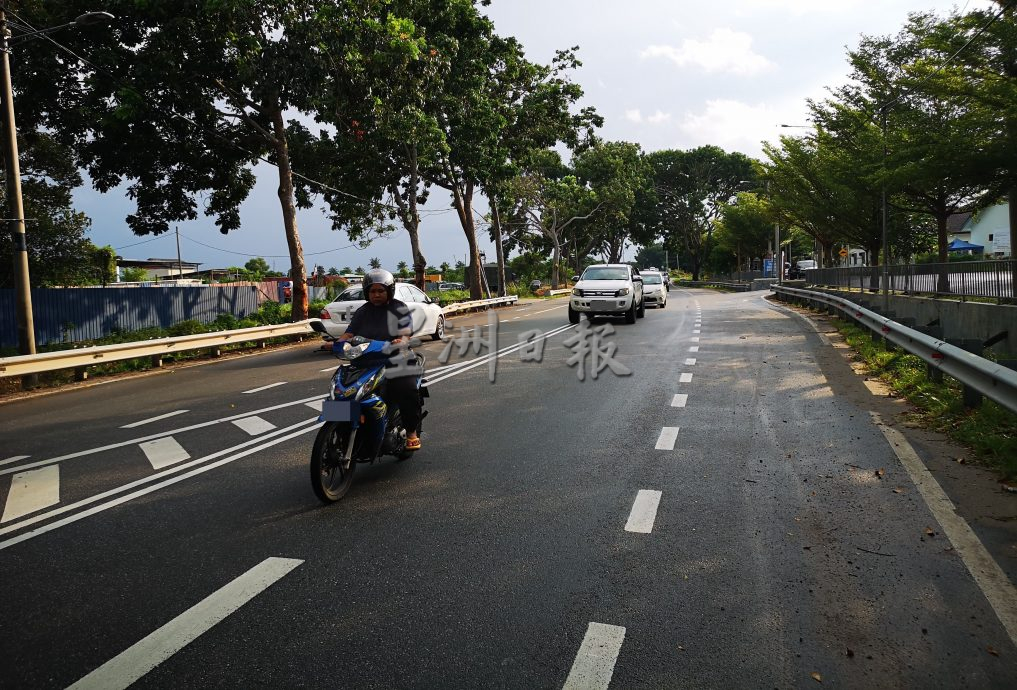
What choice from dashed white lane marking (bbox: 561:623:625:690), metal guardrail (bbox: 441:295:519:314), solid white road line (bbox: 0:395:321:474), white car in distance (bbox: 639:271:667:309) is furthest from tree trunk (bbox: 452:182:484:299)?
dashed white lane marking (bbox: 561:623:625:690)

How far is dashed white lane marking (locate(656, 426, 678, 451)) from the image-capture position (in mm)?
6855

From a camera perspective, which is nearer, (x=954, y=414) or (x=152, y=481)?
(x=152, y=481)

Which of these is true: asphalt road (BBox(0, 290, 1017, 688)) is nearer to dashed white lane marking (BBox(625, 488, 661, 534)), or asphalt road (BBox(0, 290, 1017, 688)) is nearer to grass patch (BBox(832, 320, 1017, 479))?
dashed white lane marking (BBox(625, 488, 661, 534))

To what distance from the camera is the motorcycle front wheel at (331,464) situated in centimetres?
524

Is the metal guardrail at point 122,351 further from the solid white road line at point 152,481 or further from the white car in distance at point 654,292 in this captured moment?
the white car in distance at point 654,292

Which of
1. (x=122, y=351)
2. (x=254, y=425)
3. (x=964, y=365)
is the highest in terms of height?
(x=964, y=365)

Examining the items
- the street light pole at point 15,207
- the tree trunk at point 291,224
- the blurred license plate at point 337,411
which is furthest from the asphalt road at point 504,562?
the tree trunk at point 291,224

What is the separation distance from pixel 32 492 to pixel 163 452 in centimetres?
140

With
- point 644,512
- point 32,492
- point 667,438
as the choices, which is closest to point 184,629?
point 644,512

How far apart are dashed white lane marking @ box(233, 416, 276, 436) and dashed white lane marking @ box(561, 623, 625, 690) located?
5609 millimetres

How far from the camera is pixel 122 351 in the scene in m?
14.6

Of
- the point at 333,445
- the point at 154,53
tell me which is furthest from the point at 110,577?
the point at 154,53

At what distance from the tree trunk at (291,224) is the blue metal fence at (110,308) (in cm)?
440

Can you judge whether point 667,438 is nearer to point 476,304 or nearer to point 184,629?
point 184,629
